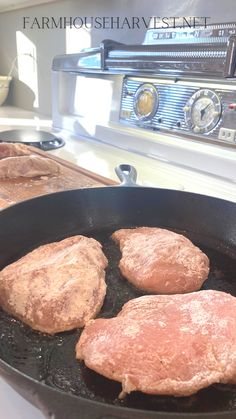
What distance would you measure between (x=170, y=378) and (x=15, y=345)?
0.70 ft

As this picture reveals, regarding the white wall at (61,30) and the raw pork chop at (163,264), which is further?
the white wall at (61,30)

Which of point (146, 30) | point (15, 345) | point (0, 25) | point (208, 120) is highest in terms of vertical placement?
point (0, 25)

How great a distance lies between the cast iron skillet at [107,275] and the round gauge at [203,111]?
41 centimetres

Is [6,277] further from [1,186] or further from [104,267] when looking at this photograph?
[1,186]

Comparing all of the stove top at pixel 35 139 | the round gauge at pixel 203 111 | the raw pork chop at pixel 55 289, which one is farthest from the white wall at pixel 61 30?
the raw pork chop at pixel 55 289

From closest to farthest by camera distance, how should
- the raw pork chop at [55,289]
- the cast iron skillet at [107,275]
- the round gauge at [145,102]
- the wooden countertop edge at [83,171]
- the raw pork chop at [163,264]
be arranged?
the cast iron skillet at [107,275], the raw pork chop at [55,289], the raw pork chop at [163,264], the wooden countertop edge at [83,171], the round gauge at [145,102]

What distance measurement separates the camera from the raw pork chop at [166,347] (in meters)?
0.41

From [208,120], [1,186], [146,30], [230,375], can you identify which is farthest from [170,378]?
[146,30]

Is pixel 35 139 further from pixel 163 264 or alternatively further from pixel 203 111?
pixel 163 264

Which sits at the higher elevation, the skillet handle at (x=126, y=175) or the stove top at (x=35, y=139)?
the skillet handle at (x=126, y=175)

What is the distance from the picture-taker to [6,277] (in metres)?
0.58

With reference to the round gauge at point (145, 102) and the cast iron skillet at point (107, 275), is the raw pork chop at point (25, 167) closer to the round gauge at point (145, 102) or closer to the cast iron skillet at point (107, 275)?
the cast iron skillet at point (107, 275)

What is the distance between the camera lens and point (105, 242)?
772 millimetres

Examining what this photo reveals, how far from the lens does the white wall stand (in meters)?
1.31
